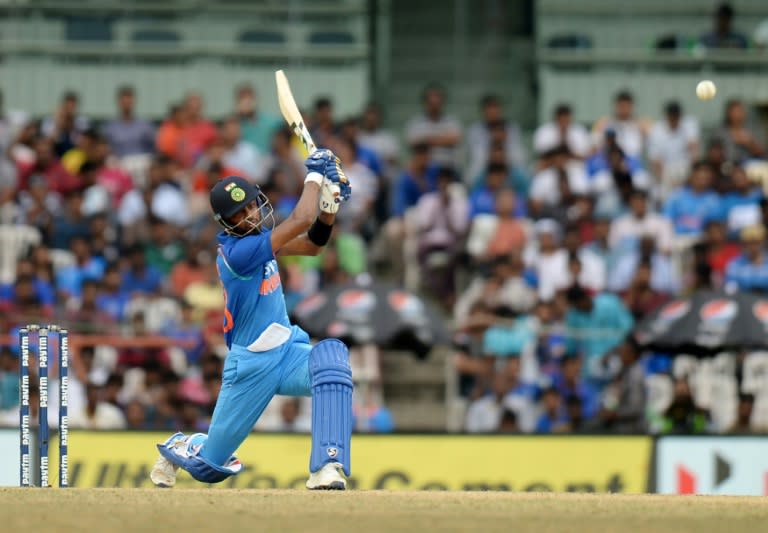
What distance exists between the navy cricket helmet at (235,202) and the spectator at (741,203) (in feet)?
25.6

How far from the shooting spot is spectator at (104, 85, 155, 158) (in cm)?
1786

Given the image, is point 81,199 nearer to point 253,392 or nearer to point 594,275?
point 594,275

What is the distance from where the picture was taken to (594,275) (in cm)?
1620

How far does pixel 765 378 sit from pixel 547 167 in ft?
11.2

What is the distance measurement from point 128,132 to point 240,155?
4.38 ft

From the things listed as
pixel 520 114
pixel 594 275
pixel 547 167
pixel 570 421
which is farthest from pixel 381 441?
pixel 520 114

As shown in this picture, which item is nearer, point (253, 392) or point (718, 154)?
point (253, 392)

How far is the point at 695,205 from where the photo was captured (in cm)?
1680

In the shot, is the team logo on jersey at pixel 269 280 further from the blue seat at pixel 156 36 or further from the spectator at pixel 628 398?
the blue seat at pixel 156 36

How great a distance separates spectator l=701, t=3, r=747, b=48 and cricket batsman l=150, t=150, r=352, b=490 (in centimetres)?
983

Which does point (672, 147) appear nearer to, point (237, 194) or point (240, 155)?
point (240, 155)

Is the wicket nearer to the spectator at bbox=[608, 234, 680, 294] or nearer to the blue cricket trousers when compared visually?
the blue cricket trousers

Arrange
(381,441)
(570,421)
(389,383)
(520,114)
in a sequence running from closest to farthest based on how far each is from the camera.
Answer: (381,441) → (570,421) → (389,383) → (520,114)

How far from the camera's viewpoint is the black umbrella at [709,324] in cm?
1470
